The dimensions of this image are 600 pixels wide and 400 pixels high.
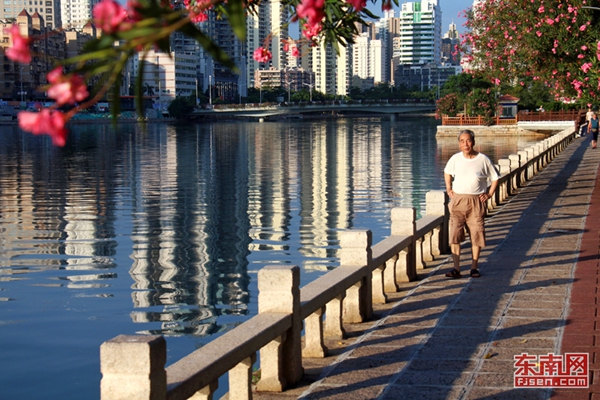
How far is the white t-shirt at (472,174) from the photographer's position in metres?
10.7

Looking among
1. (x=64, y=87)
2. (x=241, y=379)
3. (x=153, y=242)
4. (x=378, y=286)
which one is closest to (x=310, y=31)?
(x=241, y=379)

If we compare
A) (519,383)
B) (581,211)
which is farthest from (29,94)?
(519,383)

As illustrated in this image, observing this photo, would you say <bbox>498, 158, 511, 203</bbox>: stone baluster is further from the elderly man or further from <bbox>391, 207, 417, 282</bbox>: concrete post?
the elderly man

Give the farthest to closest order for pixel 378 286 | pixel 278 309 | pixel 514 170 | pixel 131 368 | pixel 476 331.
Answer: pixel 514 170 → pixel 378 286 → pixel 476 331 → pixel 278 309 → pixel 131 368

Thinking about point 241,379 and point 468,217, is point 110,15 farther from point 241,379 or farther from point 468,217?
point 468,217

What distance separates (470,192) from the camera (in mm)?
10742

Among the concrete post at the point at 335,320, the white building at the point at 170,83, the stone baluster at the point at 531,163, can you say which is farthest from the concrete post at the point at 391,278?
the white building at the point at 170,83

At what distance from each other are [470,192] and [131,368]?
692 centimetres

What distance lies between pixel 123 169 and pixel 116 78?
43.7 meters

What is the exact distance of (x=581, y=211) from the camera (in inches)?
720

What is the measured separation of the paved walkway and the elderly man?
0.53m

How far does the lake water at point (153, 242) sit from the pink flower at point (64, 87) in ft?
27.4

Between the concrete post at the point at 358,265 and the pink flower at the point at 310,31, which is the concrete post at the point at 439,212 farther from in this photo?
the pink flower at the point at 310,31

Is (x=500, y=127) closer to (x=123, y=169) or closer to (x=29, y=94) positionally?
(x=123, y=169)
